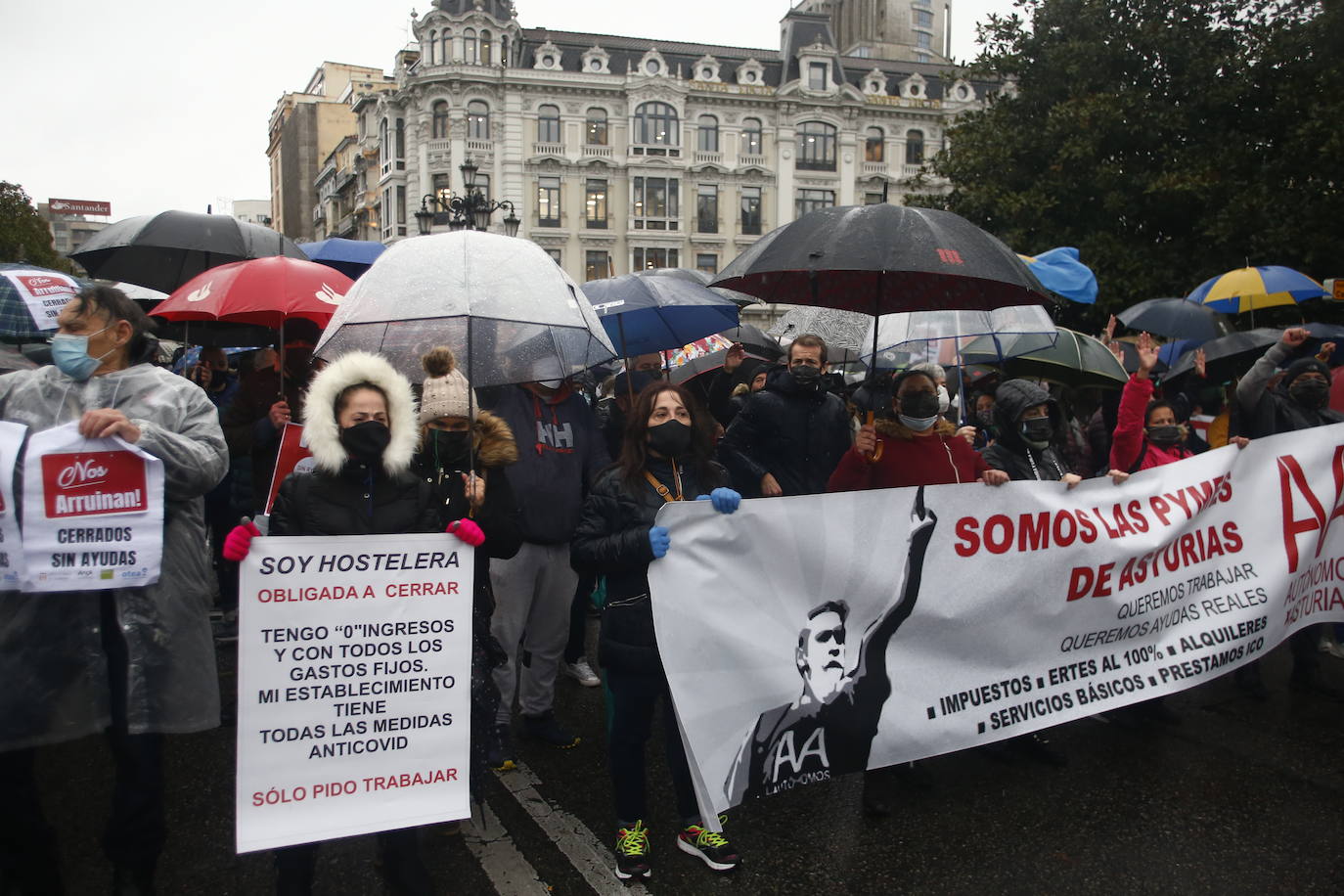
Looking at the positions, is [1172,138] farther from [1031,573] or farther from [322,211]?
[322,211]

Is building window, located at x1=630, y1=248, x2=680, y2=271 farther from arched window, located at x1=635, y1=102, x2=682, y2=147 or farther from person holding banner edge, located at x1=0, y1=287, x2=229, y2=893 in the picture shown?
person holding banner edge, located at x1=0, y1=287, x2=229, y2=893

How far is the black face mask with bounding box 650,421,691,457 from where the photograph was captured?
370cm

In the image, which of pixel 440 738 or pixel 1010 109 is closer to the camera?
pixel 440 738

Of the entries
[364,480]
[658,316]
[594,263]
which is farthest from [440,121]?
[364,480]

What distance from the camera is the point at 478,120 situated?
50.1 m

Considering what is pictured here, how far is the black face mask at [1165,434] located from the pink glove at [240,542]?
186 inches

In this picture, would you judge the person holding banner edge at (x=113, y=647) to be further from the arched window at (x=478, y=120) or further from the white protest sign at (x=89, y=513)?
the arched window at (x=478, y=120)

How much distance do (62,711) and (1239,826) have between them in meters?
4.36

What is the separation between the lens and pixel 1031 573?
4219 millimetres

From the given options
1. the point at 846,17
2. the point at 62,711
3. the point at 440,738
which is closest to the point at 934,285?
the point at 440,738

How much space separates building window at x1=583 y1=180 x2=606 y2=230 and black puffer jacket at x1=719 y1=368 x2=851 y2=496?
47.4m

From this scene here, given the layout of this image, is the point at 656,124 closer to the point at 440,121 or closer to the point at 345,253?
the point at 440,121

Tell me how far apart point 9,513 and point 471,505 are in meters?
1.44

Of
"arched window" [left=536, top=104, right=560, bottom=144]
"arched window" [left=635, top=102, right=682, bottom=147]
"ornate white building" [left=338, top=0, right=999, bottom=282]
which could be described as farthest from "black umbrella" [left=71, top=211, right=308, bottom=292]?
"arched window" [left=635, top=102, right=682, bottom=147]
